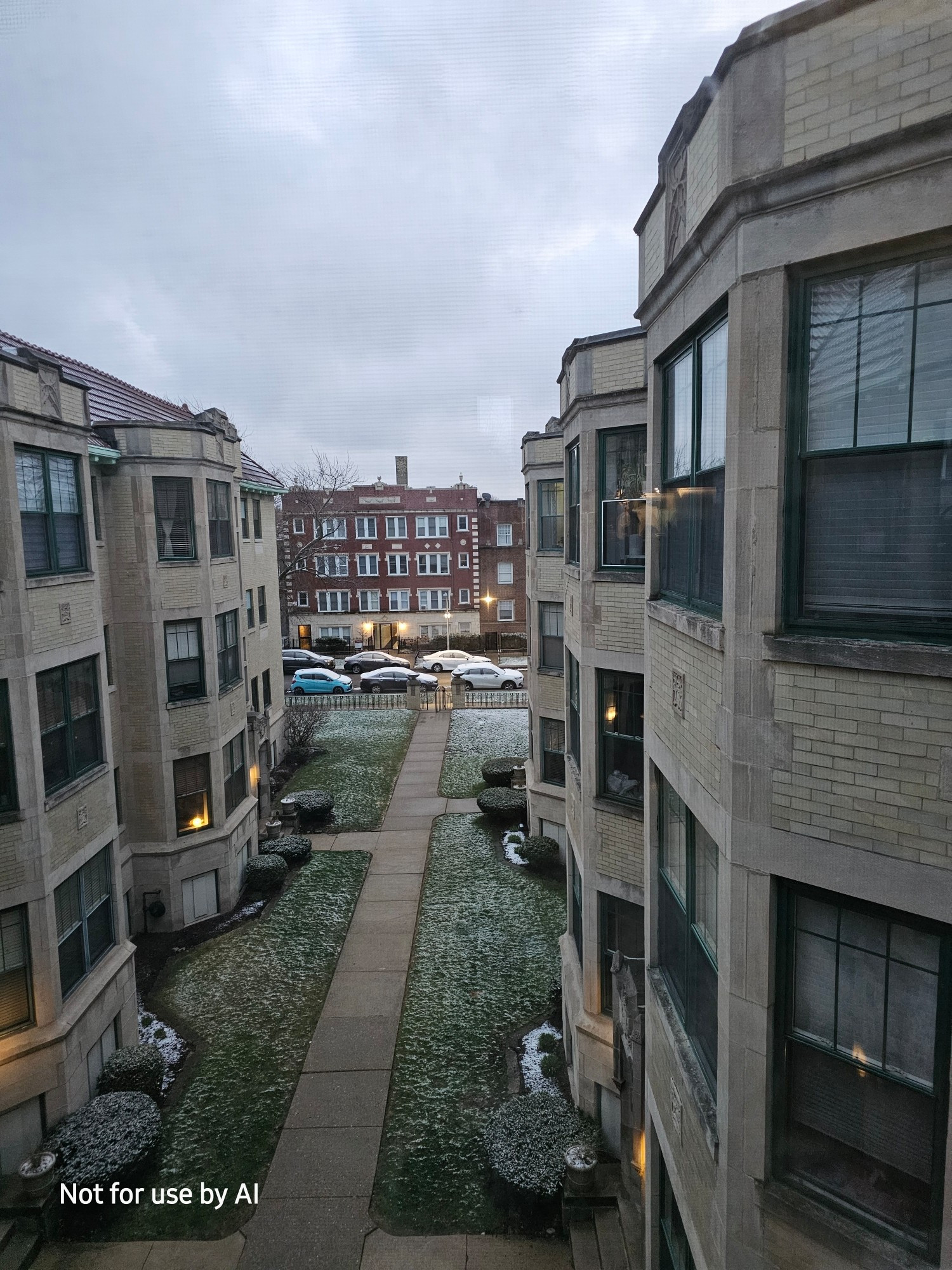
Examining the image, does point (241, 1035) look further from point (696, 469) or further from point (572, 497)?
point (696, 469)

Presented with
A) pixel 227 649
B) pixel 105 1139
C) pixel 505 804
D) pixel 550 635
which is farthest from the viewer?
pixel 505 804

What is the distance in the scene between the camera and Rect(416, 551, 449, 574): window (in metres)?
53.8

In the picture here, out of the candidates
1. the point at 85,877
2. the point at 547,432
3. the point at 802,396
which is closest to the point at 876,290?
the point at 802,396

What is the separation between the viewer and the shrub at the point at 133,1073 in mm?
10898

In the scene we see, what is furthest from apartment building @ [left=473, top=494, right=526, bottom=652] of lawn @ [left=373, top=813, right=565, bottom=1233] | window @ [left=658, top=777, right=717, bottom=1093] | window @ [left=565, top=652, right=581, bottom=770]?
window @ [left=658, top=777, right=717, bottom=1093]

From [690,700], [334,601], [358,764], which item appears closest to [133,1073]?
[690,700]

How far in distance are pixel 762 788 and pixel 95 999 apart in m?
10.2

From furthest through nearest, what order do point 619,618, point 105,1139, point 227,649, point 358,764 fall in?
point 358,764, point 227,649, point 105,1139, point 619,618

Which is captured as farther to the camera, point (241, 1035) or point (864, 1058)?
point (241, 1035)

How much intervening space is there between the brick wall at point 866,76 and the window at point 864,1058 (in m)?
3.63

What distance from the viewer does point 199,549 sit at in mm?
16031

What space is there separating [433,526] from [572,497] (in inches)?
1697

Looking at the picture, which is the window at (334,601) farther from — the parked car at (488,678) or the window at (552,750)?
the window at (552,750)

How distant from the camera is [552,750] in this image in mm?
18391
